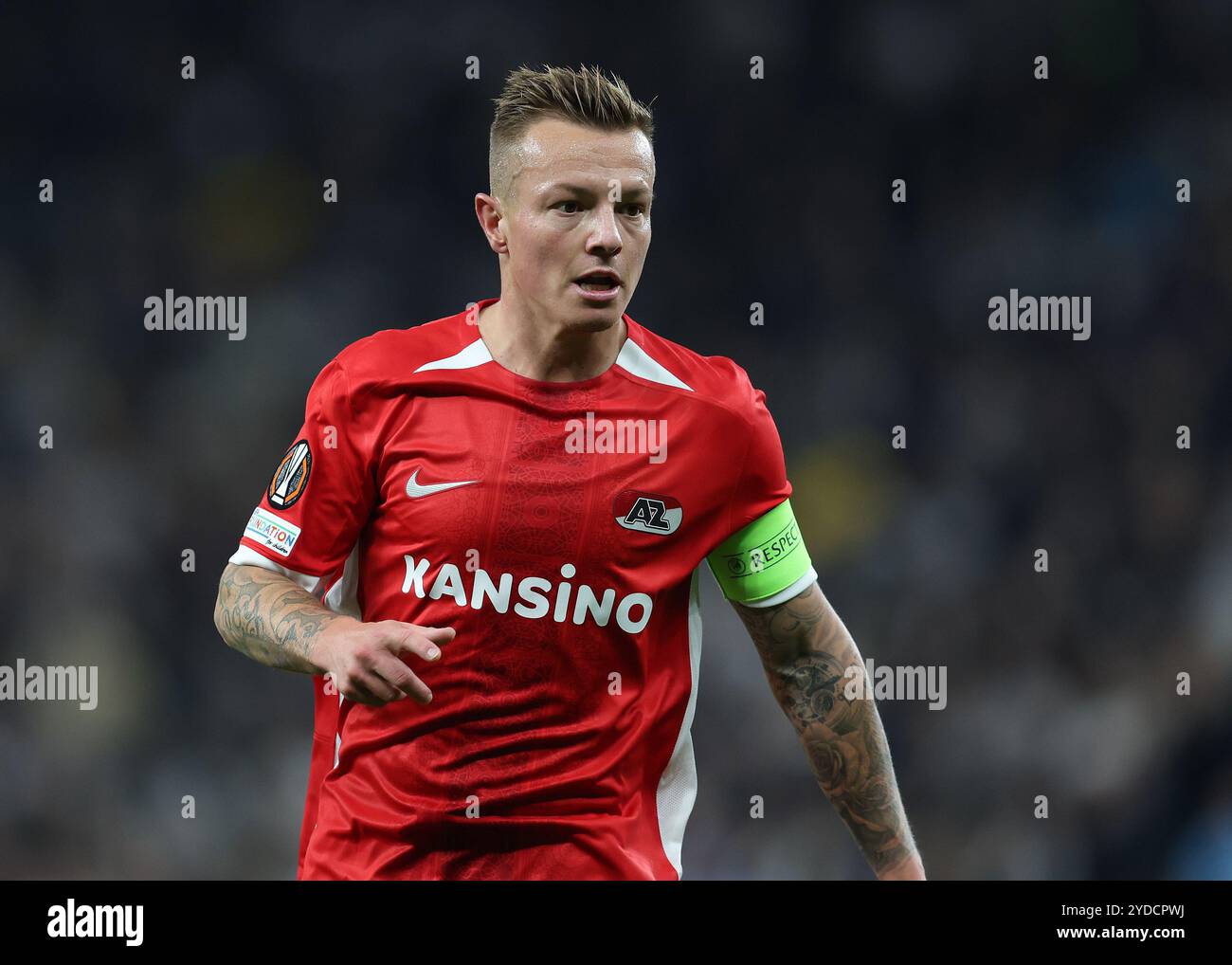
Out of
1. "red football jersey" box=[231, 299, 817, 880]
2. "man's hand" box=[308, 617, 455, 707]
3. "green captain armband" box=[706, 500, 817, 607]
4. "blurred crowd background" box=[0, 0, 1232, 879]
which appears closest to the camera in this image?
"man's hand" box=[308, 617, 455, 707]

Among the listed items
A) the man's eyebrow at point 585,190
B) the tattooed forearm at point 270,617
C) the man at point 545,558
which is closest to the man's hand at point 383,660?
the tattooed forearm at point 270,617

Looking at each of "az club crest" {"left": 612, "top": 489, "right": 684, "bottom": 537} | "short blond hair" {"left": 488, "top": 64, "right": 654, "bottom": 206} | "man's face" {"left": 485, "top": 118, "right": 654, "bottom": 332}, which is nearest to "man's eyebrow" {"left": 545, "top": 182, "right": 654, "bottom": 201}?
"man's face" {"left": 485, "top": 118, "right": 654, "bottom": 332}

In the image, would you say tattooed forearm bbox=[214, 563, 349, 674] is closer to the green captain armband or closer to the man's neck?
the man's neck

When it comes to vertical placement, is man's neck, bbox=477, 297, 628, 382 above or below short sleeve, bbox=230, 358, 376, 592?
above

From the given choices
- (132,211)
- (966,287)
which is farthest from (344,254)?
(966,287)

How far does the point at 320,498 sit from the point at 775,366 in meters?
A: 4.21

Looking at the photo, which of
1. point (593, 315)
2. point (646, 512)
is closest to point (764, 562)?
point (646, 512)

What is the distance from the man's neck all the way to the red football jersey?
28 millimetres

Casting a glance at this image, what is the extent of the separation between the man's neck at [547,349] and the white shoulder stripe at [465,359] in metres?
0.02

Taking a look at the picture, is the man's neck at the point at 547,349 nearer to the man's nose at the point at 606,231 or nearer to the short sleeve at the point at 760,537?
the man's nose at the point at 606,231

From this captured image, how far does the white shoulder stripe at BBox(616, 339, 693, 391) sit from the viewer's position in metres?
2.94

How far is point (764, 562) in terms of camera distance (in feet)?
9.60

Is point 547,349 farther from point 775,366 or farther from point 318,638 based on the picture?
point 775,366

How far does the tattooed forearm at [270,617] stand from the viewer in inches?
99.7
